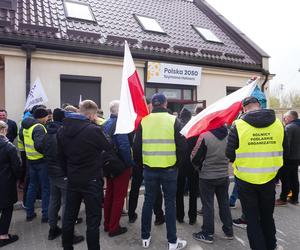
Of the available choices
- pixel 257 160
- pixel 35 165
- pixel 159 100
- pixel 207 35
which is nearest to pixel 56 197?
pixel 35 165

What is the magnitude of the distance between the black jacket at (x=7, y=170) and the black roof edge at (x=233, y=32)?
437 inches

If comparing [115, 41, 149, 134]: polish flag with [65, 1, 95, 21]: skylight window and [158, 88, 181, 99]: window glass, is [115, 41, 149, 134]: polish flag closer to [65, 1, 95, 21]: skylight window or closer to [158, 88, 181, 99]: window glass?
[158, 88, 181, 99]: window glass

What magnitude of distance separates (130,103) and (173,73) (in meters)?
6.38

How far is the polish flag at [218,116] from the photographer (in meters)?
3.77

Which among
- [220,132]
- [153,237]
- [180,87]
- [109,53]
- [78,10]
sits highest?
[78,10]

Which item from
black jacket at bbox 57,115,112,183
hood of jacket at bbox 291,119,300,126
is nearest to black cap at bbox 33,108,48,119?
black jacket at bbox 57,115,112,183

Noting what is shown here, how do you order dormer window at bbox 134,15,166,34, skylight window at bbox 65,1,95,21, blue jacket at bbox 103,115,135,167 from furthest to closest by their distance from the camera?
dormer window at bbox 134,15,166,34
skylight window at bbox 65,1,95,21
blue jacket at bbox 103,115,135,167

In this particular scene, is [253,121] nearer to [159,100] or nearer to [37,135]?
[159,100]

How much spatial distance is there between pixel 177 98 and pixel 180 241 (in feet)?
23.1

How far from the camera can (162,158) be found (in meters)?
3.99

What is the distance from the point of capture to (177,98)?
1070 centimetres

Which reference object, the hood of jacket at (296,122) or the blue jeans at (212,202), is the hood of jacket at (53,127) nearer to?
the blue jeans at (212,202)

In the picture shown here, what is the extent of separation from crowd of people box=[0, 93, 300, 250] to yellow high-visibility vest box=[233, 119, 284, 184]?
11mm

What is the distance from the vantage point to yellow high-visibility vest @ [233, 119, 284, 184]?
3.46 metres
